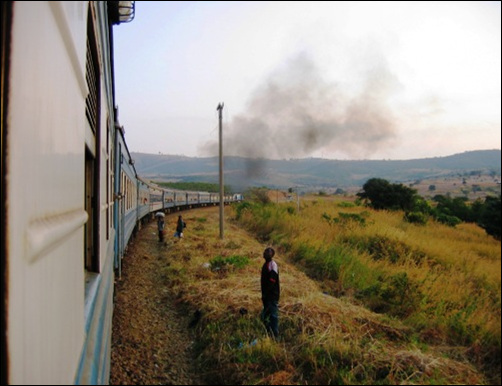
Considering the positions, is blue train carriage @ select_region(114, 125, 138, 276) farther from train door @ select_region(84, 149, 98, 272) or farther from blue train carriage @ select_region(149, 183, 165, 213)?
blue train carriage @ select_region(149, 183, 165, 213)

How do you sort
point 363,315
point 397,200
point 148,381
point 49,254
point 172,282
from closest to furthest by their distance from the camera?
point 49,254, point 148,381, point 363,315, point 172,282, point 397,200

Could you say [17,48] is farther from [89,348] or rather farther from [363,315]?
[363,315]

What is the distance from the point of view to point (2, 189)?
0.68 m

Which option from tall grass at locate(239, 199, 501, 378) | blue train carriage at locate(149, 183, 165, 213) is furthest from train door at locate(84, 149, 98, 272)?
blue train carriage at locate(149, 183, 165, 213)

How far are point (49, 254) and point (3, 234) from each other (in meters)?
0.31

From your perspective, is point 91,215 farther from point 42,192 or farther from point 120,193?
point 120,193

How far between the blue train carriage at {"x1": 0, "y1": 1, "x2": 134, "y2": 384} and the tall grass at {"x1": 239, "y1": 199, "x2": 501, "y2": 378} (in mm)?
3346

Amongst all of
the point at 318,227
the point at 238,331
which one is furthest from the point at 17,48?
the point at 318,227

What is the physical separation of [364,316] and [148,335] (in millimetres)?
3375

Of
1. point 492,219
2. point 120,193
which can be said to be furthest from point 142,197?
point 492,219

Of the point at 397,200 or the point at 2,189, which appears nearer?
the point at 2,189

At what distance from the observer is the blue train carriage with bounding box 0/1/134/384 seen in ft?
2.26

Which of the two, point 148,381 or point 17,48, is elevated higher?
point 17,48

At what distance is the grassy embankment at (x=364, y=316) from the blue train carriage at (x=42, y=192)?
335cm
